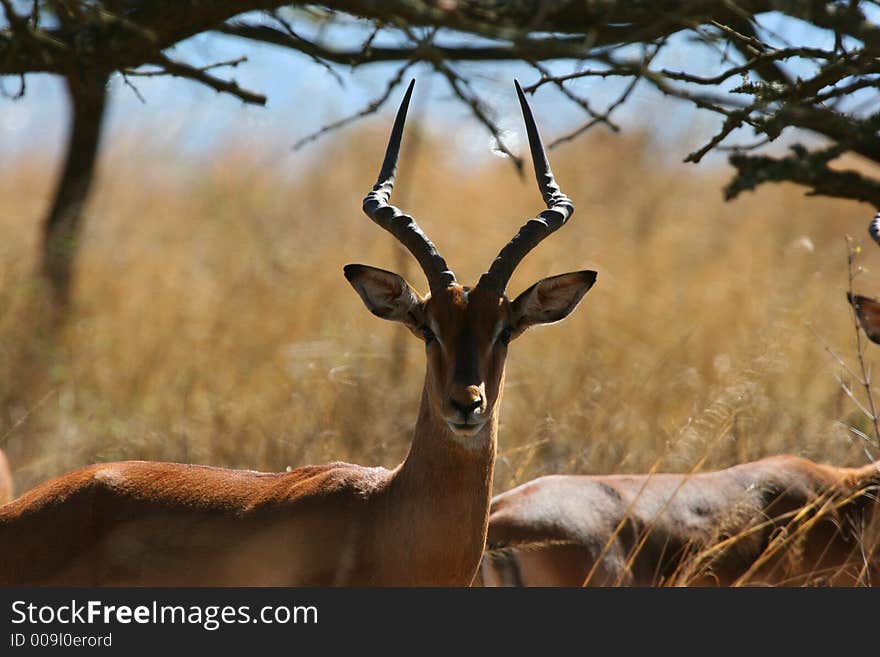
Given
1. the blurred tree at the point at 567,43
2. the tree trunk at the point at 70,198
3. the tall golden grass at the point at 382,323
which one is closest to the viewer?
the blurred tree at the point at 567,43

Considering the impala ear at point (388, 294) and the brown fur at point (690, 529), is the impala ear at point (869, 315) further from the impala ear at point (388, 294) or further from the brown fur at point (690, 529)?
the impala ear at point (388, 294)

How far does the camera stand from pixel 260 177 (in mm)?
19625

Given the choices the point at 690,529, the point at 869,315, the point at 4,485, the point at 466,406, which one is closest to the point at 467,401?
the point at 466,406

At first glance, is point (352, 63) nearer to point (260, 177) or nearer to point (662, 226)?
point (662, 226)

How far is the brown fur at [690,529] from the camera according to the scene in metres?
6.48

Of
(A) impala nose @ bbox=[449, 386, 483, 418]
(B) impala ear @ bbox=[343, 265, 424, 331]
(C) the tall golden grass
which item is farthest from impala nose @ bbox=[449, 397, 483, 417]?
(C) the tall golden grass

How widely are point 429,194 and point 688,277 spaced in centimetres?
436

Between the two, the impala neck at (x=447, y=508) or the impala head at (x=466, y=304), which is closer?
the impala head at (x=466, y=304)

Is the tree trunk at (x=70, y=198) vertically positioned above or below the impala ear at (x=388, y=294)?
above

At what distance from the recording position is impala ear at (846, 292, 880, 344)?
6613 mm

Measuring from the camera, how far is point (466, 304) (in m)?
5.45

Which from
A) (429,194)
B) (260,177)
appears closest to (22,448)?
(429,194)

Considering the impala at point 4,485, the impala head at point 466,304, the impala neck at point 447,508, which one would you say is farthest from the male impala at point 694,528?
the impala at point 4,485

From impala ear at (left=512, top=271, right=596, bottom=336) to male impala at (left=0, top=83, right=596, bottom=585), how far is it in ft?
0.04
